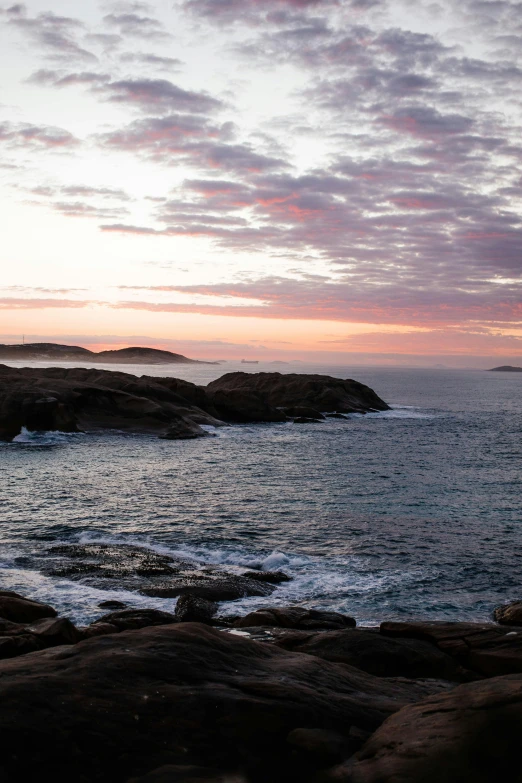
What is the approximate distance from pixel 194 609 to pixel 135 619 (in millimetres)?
3209

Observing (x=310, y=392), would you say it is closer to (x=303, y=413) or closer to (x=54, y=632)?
(x=303, y=413)

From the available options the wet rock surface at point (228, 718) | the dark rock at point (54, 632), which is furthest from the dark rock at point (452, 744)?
the dark rock at point (54, 632)

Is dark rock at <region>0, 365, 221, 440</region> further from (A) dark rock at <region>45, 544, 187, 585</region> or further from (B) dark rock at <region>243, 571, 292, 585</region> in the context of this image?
(B) dark rock at <region>243, 571, 292, 585</region>

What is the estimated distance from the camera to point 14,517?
32.2 metres

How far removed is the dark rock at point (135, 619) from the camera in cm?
1619

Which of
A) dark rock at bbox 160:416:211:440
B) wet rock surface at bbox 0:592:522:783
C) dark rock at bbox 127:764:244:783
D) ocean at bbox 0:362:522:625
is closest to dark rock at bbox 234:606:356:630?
ocean at bbox 0:362:522:625

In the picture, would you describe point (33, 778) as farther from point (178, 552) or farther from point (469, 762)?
point (178, 552)

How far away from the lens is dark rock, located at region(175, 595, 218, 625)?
18.8 meters

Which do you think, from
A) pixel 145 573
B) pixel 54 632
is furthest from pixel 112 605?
pixel 54 632

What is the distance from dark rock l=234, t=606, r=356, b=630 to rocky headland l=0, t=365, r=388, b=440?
47.1 m

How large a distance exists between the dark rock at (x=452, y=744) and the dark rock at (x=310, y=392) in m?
84.4

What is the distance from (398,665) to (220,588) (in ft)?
30.1

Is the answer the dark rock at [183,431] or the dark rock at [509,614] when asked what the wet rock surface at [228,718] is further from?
the dark rock at [183,431]

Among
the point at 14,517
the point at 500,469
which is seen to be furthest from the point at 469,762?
the point at 500,469
